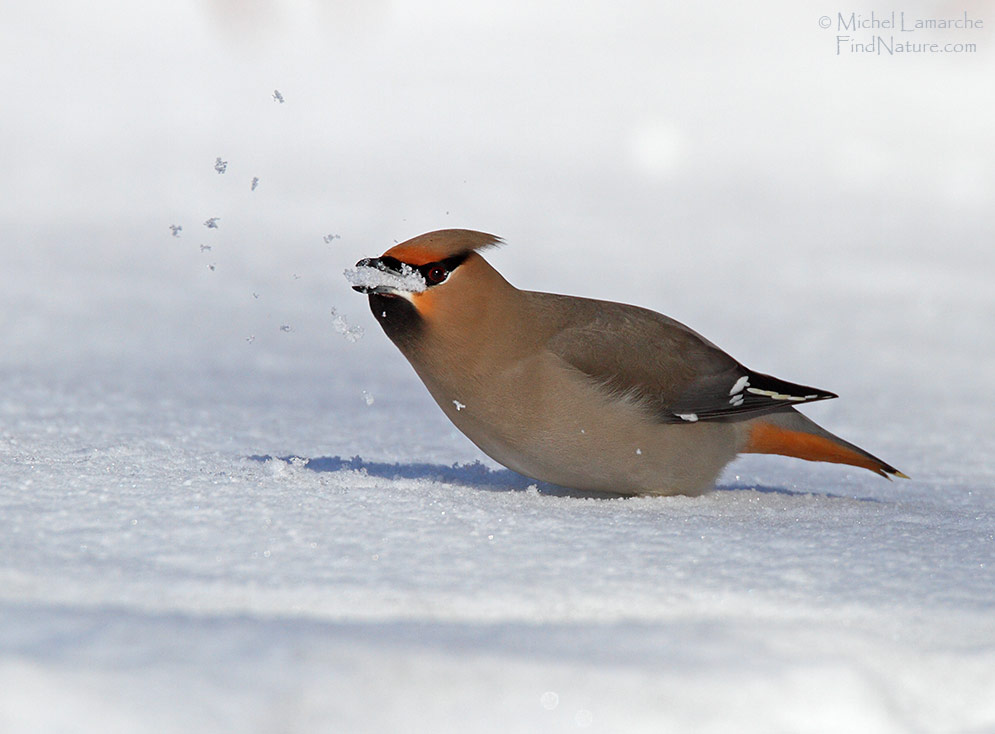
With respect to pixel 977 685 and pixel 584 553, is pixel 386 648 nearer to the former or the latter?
pixel 584 553

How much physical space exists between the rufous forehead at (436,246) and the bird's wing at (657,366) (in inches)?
10.8

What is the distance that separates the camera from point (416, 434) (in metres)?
4.41

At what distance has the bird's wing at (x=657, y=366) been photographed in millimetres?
3037

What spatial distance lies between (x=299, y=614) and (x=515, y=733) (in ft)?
1.54

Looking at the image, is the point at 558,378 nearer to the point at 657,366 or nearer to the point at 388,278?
the point at 657,366

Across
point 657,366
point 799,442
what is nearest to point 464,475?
point 657,366

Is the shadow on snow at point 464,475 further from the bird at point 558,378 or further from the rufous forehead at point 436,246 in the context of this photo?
the rufous forehead at point 436,246

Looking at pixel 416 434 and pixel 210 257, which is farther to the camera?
pixel 210 257

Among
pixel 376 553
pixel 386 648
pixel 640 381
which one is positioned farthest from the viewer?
pixel 640 381

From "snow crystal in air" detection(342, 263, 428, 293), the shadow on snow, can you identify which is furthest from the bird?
the shadow on snow

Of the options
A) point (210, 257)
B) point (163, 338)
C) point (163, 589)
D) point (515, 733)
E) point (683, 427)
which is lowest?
point (515, 733)

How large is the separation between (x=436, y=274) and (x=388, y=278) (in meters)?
0.14

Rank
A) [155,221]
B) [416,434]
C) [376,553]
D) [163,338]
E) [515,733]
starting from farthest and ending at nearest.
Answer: [155,221]
[163,338]
[416,434]
[376,553]
[515,733]

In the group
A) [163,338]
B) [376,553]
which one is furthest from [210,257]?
[376,553]
